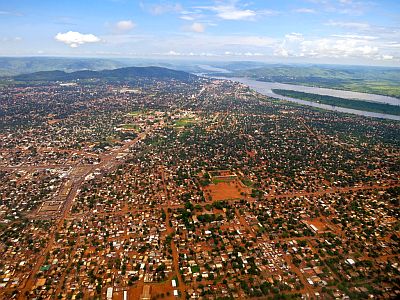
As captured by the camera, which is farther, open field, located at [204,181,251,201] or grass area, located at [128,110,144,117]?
grass area, located at [128,110,144,117]

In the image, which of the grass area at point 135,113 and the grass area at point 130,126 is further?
the grass area at point 135,113

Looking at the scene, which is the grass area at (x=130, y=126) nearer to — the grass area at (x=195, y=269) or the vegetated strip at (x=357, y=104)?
the grass area at (x=195, y=269)

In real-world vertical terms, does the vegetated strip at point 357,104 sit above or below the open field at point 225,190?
above

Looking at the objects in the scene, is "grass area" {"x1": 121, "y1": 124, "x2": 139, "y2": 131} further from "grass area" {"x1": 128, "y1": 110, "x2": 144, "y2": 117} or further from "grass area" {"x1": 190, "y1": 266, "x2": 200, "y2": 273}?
"grass area" {"x1": 190, "y1": 266, "x2": 200, "y2": 273}

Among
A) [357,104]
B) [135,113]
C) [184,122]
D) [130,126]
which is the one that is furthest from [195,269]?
[357,104]

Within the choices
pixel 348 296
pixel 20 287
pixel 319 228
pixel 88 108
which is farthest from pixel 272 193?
pixel 88 108

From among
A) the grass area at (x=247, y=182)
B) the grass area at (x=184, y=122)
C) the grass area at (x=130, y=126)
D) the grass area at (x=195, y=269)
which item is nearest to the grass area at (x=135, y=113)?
the grass area at (x=130, y=126)

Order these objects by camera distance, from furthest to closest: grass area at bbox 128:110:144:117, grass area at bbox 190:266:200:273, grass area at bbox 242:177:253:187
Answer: grass area at bbox 128:110:144:117, grass area at bbox 242:177:253:187, grass area at bbox 190:266:200:273

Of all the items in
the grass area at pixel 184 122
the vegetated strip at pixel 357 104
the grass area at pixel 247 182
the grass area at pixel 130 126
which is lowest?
the grass area at pixel 247 182

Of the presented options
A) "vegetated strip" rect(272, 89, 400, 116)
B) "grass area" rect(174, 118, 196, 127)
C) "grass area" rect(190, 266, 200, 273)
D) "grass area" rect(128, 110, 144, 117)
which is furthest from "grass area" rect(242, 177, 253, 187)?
"vegetated strip" rect(272, 89, 400, 116)

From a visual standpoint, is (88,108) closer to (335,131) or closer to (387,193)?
(335,131)

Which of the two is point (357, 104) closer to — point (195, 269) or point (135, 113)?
point (135, 113)
